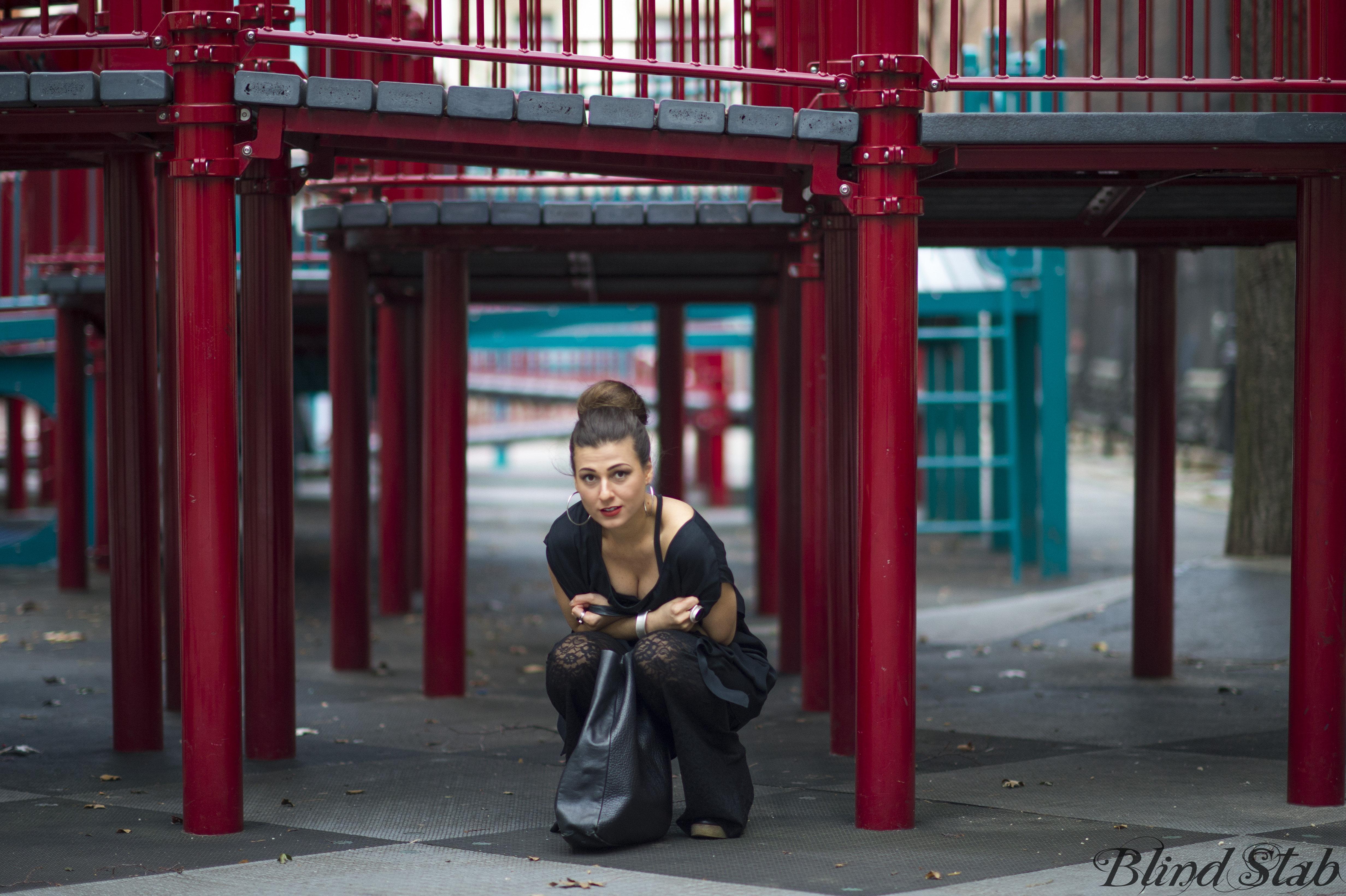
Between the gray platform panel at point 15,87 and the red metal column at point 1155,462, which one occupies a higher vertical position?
the gray platform panel at point 15,87

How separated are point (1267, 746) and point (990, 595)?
703 centimetres

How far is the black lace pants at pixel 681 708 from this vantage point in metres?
5.59

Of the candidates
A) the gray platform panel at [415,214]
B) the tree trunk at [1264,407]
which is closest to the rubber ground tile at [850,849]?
the gray platform panel at [415,214]

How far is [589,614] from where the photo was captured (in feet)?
18.9

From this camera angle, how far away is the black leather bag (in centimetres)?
545

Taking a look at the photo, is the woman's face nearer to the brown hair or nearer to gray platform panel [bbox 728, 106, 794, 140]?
the brown hair

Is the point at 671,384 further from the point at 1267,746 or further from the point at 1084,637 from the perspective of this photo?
the point at 1267,746

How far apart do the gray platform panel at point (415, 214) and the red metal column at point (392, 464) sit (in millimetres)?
3351

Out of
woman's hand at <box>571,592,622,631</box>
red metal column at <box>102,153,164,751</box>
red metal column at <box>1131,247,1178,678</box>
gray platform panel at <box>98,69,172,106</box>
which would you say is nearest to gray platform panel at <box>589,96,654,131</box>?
gray platform panel at <box>98,69,172,106</box>

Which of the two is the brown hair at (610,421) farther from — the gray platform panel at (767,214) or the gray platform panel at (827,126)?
the gray platform panel at (767,214)

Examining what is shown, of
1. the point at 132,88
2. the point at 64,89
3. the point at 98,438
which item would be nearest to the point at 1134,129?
the point at 132,88

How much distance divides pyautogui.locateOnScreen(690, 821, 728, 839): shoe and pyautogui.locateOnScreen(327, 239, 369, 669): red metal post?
4882 millimetres

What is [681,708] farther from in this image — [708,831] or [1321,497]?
[1321,497]

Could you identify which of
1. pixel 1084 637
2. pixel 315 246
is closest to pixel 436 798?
pixel 1084 637
